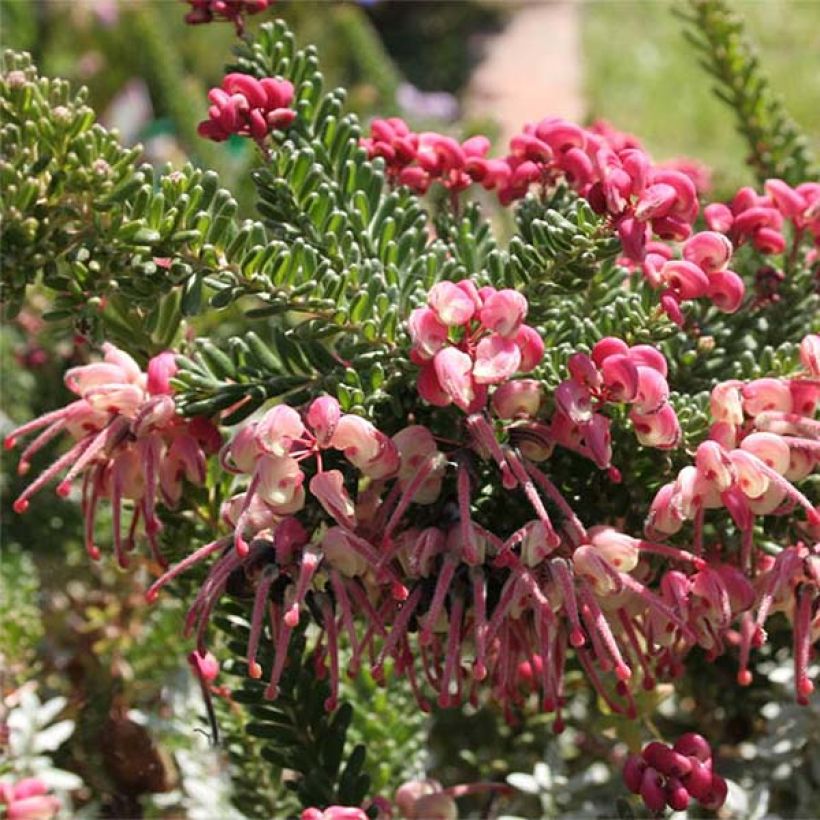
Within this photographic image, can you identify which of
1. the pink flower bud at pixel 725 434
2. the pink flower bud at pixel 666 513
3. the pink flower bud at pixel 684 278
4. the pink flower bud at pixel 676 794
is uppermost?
the pink flower bud at pixel 684 278

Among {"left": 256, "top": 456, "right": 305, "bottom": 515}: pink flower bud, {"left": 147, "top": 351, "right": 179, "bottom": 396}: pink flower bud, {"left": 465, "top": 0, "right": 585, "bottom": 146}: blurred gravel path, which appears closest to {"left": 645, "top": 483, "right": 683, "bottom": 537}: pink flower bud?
{"left": 256, "top": 456, "right": 305, "bottom": 515}: pink flower bud

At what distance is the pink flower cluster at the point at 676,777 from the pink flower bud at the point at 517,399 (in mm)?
234

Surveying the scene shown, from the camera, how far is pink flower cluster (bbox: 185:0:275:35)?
953mm

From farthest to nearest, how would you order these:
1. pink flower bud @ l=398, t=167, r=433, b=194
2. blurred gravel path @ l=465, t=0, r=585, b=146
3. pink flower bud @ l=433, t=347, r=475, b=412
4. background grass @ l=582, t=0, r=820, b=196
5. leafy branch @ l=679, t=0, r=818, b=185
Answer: blurred gravel path @ l=465, t=0, r=585, b=146
background grass @ l=582, t=0, r=820, b=196
leafy branch @ l=679, t=0, r=818, b=185
pink flower bud @ l=398, t=167, r=433, b=194
pink flower bud @ l=433, t=347, r=475, b=412

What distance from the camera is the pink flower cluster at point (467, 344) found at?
2.48 feet

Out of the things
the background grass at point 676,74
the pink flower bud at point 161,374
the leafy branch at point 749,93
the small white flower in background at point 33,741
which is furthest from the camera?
the background grass at point 676,74

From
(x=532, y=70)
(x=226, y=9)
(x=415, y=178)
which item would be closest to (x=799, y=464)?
(x=415, y=178)

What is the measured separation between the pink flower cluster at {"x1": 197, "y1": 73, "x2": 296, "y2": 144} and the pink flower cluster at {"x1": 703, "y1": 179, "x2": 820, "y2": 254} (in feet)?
0.98

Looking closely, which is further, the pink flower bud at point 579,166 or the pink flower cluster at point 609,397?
the pink flower bud at point 579,166

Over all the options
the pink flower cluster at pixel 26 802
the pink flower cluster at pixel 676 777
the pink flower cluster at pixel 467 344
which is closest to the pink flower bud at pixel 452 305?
the pink flower cluster at pixel 467 344

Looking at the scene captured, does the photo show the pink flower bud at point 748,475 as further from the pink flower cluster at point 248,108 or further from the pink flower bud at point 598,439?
the pink flower cluster at point 248,108

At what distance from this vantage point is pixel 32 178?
0.84 m

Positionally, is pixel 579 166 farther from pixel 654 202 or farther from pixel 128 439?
pixel 128 439

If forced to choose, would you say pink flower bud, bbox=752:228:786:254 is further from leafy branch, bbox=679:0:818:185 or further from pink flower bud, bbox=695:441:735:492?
leafy branch, bbox=679:0:818:185
